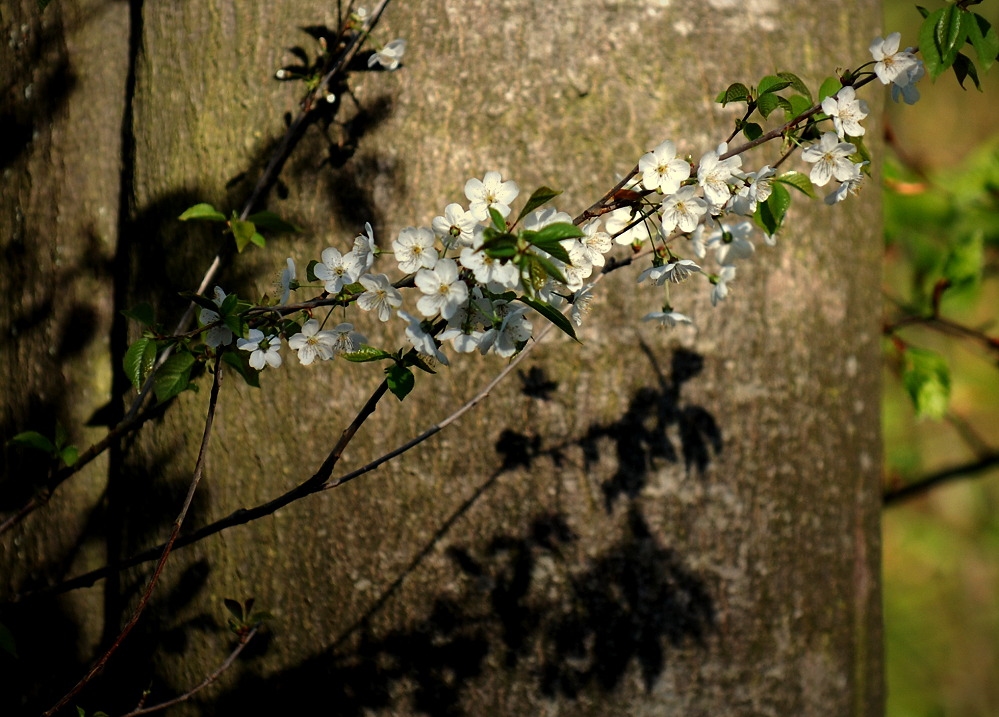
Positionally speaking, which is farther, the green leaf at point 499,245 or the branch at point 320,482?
the branch at point 320,482

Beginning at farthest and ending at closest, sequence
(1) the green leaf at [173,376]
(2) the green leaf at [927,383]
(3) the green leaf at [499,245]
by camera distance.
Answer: (2) the green leaf at [927,383]
(1) the green leaf at [173,376]
(3) the green leaf at [499,245]

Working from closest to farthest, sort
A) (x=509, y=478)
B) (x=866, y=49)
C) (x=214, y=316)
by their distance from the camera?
(x=214, y=316) < (x=509, y=478) < (x=866, y=49)

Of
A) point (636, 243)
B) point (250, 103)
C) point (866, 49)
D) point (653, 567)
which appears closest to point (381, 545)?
point (653, 567)

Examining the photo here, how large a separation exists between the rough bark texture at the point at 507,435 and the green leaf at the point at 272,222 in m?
0.05

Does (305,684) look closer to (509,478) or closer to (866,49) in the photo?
(509,478)

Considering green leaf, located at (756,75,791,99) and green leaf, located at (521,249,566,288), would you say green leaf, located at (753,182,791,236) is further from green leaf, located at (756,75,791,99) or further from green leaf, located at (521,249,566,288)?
green leaf, located at (521,249,566,288)

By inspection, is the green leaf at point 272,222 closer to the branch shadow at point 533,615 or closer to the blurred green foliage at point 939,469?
the branch shadow at point 533,615

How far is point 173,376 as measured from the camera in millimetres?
1006

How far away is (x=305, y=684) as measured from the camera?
1.26m

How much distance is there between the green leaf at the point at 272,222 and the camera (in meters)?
1.19

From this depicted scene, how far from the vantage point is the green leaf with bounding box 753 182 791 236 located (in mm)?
910

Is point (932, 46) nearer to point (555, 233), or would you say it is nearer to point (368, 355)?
point (555, 233)

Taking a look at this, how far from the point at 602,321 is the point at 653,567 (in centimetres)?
44

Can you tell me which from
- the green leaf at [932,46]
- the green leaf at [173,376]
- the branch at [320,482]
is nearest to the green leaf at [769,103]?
the green leaf at [932,46]
